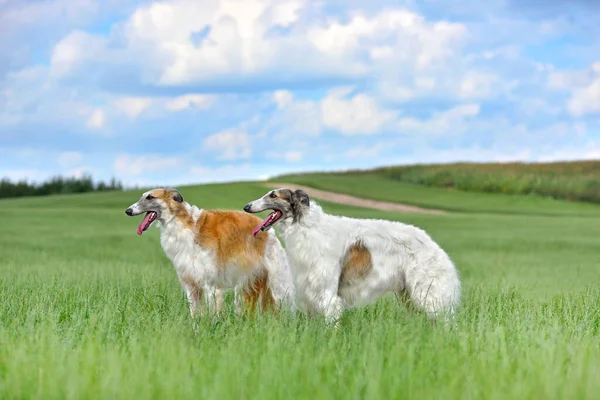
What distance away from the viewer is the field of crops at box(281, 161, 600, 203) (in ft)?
138

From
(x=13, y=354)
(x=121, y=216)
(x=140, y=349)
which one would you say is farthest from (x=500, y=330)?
(x=121, y=216)

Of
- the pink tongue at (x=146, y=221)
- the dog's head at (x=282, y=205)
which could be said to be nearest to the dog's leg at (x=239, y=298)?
the dog's head at (x=282, y=205)

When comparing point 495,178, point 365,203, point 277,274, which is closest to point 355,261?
point 277,274

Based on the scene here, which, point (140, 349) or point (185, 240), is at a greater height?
point (185, 240)

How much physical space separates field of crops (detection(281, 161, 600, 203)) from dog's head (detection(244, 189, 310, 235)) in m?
37.9

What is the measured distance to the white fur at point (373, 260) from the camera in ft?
23.0

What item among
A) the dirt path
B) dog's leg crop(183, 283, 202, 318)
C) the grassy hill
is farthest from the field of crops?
dog's leg crop(183, 283, 202, 318)

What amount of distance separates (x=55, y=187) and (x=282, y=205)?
37146 mm

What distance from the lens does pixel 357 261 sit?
7.20 meters

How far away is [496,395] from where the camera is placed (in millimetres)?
4582

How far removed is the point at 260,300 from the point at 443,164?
46513 millimetres

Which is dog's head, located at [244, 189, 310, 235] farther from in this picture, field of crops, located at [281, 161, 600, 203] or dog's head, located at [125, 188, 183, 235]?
field of crops, located at [281, 161, 600, 203]

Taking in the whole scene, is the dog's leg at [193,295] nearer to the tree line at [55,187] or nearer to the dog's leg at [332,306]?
the dog's leg at [332,306]

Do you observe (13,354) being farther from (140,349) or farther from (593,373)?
(593,373)
